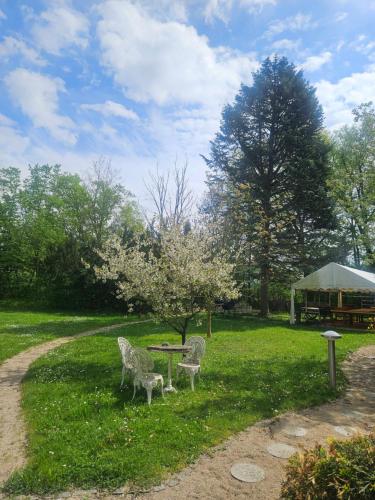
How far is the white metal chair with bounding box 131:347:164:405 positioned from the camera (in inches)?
310

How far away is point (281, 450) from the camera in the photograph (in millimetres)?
5824

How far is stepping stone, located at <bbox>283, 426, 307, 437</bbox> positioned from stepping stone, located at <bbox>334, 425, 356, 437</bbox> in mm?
586

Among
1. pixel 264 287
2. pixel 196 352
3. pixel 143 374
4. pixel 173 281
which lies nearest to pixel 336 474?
pixel 143 374

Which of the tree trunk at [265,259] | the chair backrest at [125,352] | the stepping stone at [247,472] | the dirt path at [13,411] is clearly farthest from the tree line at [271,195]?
the stepping stone at [247,472]

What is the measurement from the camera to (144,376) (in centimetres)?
826

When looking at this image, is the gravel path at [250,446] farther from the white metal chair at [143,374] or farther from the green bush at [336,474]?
the white metal chair at [143,374]

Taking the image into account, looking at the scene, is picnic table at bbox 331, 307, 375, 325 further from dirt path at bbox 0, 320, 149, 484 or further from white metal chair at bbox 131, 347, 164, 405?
white metal chair at bbox 131, 347, 164, 405

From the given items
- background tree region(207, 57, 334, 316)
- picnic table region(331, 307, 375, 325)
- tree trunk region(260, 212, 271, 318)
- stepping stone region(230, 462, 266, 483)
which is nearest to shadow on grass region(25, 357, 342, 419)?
stepping stone region(230, 462, 266, 483)

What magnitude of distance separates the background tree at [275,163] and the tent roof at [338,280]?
4299 mm

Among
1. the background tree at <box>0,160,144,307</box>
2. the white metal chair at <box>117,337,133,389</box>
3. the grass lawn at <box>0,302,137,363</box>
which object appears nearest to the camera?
the white metal chair at <box>117,337,133,389</box>

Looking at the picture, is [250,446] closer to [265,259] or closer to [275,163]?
[265,259]

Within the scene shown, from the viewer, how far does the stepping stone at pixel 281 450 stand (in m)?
5.66

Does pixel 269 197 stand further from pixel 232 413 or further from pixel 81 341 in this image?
pixel 232 413

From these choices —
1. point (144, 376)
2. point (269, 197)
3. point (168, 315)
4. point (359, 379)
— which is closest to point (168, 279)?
point (168, 315)
